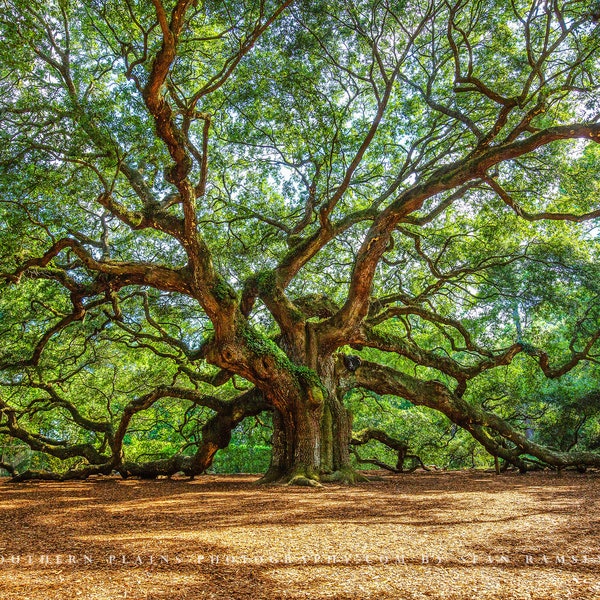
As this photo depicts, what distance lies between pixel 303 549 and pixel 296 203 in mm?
9352

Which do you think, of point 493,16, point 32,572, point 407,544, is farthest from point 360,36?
point 32,572

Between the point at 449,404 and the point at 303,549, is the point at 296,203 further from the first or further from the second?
the point at 303,549

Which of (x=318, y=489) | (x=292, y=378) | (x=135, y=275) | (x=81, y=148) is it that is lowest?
(x=318, y=489)

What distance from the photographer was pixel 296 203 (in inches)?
458

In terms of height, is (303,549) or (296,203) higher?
(296,203)

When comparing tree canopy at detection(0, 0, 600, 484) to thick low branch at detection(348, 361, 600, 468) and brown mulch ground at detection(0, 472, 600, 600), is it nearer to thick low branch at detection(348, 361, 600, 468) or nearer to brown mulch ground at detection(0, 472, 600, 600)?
thick low branch at detection(348, 361, 600, 468)

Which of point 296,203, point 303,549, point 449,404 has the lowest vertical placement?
point 303,549

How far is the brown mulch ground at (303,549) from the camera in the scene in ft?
7.93

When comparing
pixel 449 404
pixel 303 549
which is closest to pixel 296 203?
pixel 449 404

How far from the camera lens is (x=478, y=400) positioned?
13.8m

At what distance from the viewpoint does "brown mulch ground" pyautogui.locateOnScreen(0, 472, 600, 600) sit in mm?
2418

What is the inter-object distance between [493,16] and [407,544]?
28.6 ft

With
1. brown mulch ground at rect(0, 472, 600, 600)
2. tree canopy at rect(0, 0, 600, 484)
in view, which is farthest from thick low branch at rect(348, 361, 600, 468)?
brown mulch ground at rect(0, 472, 600, 600)

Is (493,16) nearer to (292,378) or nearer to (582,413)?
(292,378)
